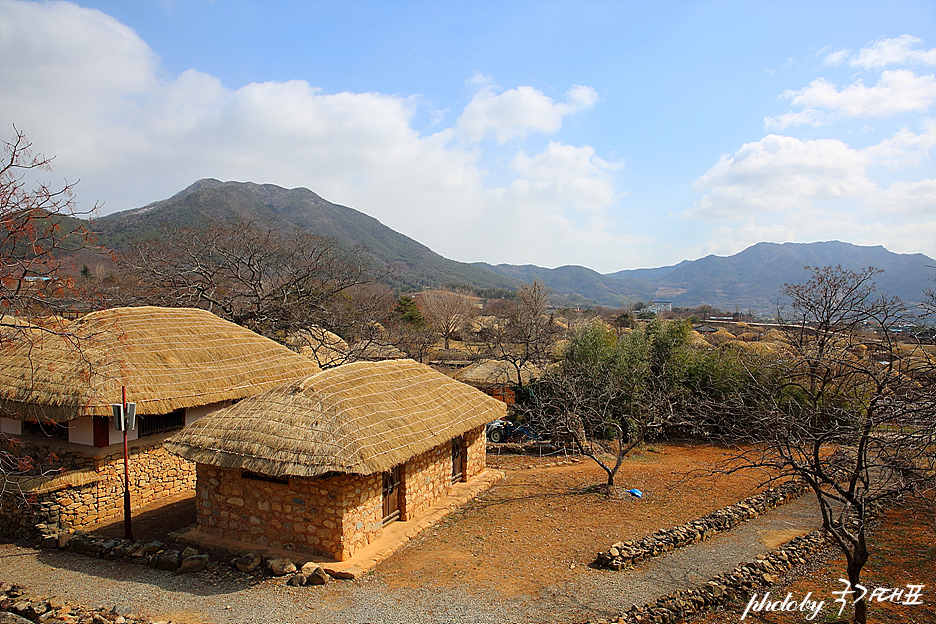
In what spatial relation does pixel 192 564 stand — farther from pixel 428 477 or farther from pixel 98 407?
pixel 428 477

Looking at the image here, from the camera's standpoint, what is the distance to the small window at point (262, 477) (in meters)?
9.71

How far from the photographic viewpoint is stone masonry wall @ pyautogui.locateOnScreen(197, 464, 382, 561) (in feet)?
30.4

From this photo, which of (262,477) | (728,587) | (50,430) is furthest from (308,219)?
(728,587)

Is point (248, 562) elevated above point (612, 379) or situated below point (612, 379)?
below

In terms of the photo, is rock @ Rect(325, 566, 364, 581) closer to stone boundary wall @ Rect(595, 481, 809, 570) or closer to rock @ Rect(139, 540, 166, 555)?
rock @ Rect(139, 540, 166, 555)

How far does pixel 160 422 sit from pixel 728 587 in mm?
12235

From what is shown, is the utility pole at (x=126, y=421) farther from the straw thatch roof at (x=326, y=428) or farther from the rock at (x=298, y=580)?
the rock at (x=298, y=580)

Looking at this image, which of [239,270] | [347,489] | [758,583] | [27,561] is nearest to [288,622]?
[347,489]

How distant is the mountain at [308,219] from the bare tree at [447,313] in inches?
1023

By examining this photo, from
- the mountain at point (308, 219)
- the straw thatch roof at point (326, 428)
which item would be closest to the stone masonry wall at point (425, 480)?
the straw thatch roof at point (326, 428)

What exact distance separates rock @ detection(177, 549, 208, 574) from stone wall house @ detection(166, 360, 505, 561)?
0.88 metres

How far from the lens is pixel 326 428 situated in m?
9.77

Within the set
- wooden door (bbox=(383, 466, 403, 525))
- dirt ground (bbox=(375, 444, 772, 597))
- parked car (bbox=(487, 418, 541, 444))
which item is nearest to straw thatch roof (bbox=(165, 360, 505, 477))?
wooden door (bbox=(383, 466, 403, 525))

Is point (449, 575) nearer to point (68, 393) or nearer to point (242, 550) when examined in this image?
point (242, 550)
